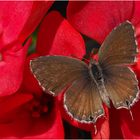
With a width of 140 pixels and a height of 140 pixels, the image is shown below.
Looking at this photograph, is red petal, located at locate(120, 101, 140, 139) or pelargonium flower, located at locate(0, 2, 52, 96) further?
red petal, located at locate(120, 101, 140, 139)

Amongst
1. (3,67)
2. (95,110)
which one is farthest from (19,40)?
(95,110)

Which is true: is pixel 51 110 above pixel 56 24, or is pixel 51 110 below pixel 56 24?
below

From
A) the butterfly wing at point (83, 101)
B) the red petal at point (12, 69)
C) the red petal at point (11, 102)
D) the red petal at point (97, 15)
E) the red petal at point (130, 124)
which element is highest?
the red petal at point (97, 15)

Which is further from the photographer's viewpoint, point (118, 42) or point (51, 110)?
point (51, 110)

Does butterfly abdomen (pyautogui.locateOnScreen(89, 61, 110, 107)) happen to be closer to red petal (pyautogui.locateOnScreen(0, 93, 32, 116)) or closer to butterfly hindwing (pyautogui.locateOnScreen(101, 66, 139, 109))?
butterfly hindwing (pyautogui.locateOnScreen(101, 66, 139, 109))

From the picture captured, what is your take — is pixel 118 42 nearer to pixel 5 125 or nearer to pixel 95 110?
pixel 95 110

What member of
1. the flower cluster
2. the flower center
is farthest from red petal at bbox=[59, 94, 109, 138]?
the flower center

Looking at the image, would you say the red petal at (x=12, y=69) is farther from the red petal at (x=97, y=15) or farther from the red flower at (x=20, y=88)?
the red petal at (x=97, y=15)

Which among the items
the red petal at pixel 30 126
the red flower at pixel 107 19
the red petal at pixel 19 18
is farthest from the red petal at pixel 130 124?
the red petal at pixel 19 18
